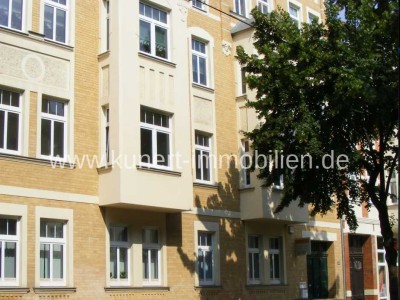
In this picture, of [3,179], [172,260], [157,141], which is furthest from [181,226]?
[3,179]

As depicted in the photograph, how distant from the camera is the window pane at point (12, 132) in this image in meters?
17.8

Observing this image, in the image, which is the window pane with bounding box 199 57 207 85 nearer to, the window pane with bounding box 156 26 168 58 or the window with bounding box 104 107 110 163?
the window pane with bounding box 156 26 168 58

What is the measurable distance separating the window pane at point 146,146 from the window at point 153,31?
8.30 ft

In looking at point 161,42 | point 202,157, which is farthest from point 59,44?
point 202,157

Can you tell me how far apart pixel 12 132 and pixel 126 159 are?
316cm

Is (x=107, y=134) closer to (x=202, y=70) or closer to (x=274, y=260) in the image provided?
(x=202, y=70)

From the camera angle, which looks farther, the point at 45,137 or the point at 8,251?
the point at 45,137

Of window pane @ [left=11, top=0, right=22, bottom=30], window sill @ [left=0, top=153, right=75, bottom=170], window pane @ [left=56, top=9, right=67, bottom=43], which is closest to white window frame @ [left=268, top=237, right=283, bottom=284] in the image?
window sill @ [left=0, top=153, right=75, bottom=170]

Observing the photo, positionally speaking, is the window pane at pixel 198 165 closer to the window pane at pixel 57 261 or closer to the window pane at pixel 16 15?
the window pane at pixel 57 261

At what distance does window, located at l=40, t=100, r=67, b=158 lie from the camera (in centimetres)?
1859

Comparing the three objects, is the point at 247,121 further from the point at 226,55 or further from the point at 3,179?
the point at 3,179

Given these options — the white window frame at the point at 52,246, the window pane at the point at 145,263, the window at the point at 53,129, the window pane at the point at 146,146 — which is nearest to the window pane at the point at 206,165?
the window pane at the point at 146,146

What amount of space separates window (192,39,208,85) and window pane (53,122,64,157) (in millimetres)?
6039

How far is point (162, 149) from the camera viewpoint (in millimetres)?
20672
